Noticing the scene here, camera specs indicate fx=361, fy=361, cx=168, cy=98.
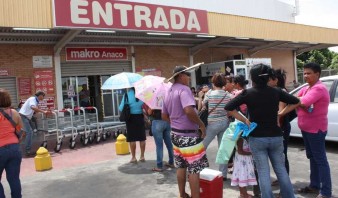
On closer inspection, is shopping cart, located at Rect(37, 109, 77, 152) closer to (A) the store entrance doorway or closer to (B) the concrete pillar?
(B) the concrete pillar

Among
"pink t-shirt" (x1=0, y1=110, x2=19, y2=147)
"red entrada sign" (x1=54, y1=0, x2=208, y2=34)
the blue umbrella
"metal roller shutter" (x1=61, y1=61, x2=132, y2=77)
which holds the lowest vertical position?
"pink t-shirt" (x1=0, y1=110, x2=19, y2=147)

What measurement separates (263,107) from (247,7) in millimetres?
34593

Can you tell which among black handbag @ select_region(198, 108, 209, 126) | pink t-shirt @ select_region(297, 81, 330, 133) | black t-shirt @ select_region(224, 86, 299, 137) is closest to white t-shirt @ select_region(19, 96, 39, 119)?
black handbag @ select_region(198, 108, 209, 126)

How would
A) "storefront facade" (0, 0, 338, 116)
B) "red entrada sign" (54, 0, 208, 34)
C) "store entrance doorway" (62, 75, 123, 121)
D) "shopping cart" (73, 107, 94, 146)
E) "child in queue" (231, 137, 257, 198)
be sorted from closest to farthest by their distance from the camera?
"child in queue" (231, 137, 257, 198)
"shopping cart" (73, 107, 94, 146)
"red entrada sign" (54, 0, 208, 34)
"storefront facade" (0, 0, 338, 116)
"store entrance doorway" (62, 75, 123, 121)

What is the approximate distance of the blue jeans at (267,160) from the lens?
12.6ft

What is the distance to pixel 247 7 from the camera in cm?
3641

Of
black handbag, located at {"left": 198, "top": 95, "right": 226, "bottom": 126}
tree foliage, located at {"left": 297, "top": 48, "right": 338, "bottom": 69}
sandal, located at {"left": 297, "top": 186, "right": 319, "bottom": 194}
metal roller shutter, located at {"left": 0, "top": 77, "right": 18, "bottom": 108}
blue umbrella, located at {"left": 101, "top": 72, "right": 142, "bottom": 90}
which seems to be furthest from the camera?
tree foliage, located at {"left": 297, "top": 48, "right": 338, "bottom": 69}

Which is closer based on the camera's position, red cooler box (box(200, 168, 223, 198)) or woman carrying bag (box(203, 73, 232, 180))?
red cooler box (box(200, 168, 223, 198))

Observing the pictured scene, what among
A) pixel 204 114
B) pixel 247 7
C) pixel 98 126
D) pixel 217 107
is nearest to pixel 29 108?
pixel 98 126

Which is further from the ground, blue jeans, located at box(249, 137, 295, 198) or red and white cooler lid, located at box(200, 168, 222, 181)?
blue jeans, located at box(249, 137, 295, 198)

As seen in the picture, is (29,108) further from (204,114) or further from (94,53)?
(204,114)

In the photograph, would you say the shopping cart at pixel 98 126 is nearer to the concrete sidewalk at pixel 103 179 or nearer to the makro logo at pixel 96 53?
the concrete sidewalk at pixel 103 179

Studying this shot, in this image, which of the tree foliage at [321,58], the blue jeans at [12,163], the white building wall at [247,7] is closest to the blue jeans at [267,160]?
the blue jeans at [12,163]

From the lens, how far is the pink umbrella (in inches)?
245
